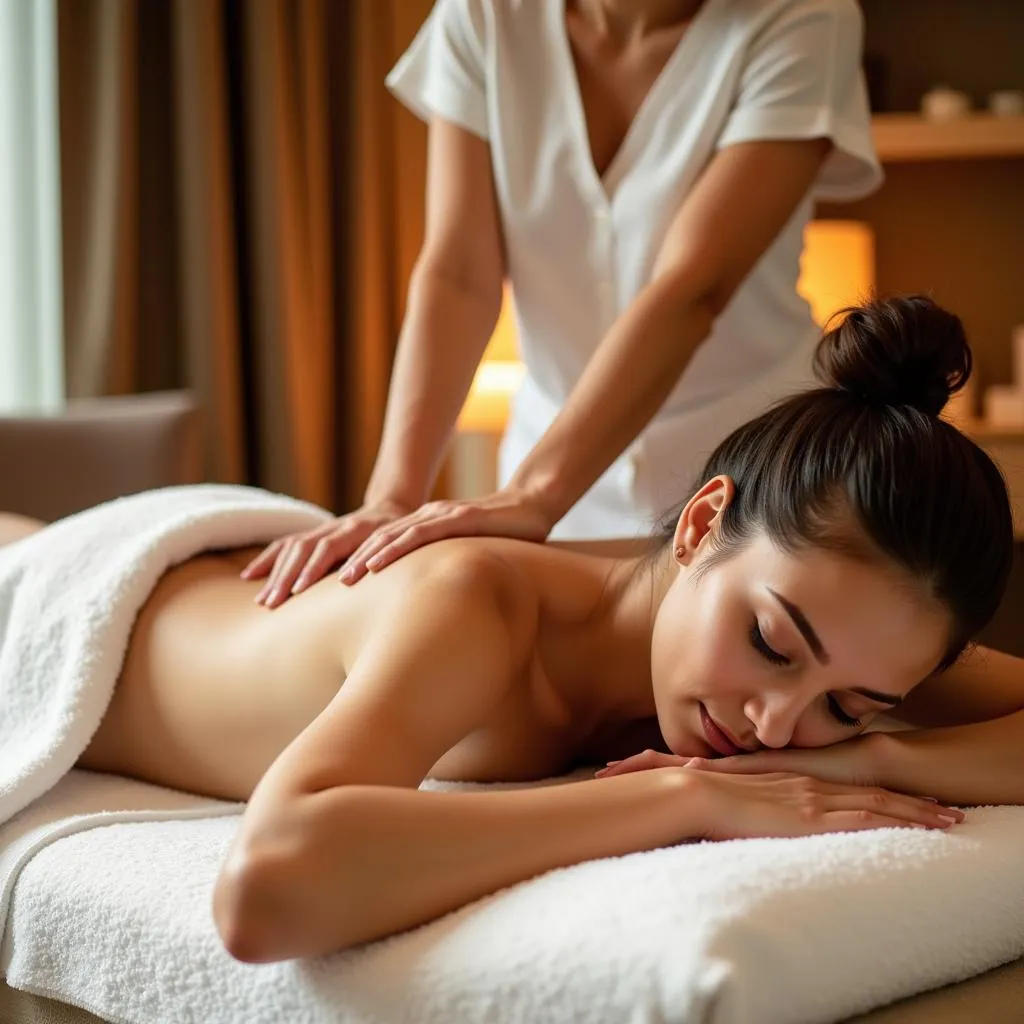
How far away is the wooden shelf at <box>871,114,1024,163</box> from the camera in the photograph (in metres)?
4.00

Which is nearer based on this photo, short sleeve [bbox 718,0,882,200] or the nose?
the nose

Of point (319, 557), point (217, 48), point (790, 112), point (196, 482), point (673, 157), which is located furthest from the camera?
point (217, 48)

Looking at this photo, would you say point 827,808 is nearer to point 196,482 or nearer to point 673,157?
point 673,157

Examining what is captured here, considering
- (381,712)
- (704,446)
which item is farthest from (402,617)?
(704,446)

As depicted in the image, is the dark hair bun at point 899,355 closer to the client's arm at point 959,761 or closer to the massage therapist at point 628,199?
the client's arm at point 959,761

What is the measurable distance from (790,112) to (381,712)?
1.12m

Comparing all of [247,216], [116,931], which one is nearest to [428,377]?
→ [116,931]

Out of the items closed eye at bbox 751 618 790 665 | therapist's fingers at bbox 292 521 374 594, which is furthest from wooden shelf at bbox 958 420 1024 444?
closed eye at bbox 751 618 790 665

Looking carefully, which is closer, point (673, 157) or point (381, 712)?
point (381, 712)

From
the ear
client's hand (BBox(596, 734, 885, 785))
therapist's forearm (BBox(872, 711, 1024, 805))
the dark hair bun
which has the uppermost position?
the dark hair bun

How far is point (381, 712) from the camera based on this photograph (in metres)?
1.16

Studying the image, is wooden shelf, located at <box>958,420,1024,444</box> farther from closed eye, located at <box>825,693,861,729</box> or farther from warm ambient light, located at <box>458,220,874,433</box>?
closed eye, located at <box>825,693,861,729</box>

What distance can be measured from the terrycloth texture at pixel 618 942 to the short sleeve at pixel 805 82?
1.02m

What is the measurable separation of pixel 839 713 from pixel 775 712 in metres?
0.08
